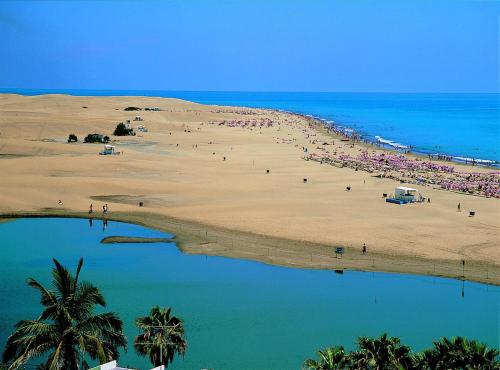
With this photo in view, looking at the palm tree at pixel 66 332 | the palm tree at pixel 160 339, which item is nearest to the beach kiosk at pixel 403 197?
the palm tree at pixel 160 339

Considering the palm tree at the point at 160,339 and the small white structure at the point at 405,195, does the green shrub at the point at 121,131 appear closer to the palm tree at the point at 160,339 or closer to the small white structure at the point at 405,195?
the small white structure at the point at 405,195

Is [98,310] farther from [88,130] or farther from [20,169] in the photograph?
[88,130]

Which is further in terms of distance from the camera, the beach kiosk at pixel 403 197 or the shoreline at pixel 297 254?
the beach kiosk at pixel 403 197

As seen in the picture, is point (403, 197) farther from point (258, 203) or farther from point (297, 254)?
point (297, 254)

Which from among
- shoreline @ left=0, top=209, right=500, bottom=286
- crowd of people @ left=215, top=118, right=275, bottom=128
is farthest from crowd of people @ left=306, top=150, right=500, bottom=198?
crowd of people @ left=215, top=118, right=275, bottom=128

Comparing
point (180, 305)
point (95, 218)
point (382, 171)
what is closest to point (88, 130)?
point (382, 171)

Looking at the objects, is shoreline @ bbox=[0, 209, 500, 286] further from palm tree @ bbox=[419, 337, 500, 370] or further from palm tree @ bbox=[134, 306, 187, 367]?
palm tree @ bbox=[419, 337, 500, 370]
